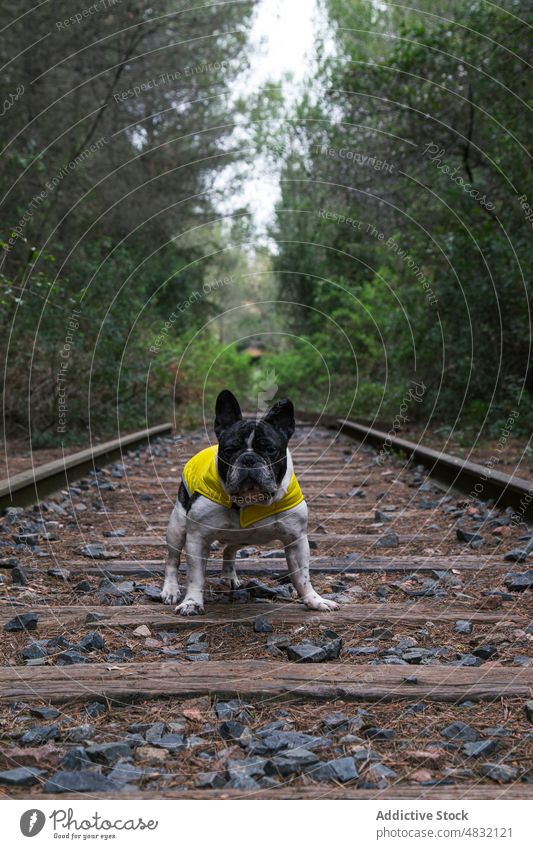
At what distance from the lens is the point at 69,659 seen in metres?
3.01

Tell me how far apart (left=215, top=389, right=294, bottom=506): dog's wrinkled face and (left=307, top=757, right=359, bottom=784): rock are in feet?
4.51

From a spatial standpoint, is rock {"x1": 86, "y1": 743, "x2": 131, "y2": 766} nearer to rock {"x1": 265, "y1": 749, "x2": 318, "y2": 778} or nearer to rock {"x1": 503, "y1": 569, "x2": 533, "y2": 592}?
rock {"x1": 265, "y1": 749, "x2": 318, "y2": 778}

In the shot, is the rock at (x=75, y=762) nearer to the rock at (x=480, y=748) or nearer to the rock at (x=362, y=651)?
the rock at (x=480, y=748)

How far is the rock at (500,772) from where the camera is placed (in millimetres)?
2066

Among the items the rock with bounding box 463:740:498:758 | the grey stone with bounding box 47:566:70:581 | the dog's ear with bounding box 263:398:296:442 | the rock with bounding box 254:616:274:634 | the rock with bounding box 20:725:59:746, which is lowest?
the grey stone with bounding box 47:566:70:581

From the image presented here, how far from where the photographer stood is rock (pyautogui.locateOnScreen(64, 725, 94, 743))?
91.4 inches

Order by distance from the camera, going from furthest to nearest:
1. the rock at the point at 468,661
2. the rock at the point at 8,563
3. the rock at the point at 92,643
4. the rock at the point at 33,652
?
the rock at the point at 8,563
the rock at the point at 92,643
the rock at the point at 33,652
the rock at the point at 468,661

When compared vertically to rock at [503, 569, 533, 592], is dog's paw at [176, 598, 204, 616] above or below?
below

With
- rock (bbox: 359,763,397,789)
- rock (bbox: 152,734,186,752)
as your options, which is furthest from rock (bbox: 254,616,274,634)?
rock (bbox: 359,763,397,789)

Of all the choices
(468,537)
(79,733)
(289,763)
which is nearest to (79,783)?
(79,733)

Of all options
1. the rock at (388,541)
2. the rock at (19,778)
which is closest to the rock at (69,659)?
the rock at (19,778)

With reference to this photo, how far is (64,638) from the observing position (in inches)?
128

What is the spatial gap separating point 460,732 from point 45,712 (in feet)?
4.29
